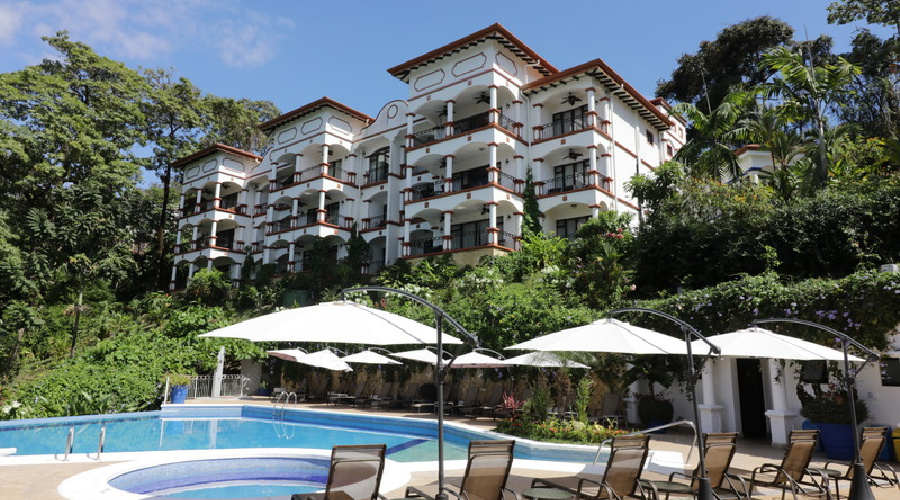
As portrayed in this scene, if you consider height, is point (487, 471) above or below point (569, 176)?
below

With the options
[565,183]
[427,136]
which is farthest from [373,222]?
[565,183]

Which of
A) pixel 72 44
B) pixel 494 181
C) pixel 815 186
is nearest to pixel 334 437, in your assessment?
pixel 494 181

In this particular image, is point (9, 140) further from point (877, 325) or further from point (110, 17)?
point (877, 325)

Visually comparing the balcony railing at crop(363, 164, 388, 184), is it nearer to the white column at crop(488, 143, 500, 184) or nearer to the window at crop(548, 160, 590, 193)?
the white column at crop(488, 143, 500, 184)

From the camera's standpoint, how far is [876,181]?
20.0 meters

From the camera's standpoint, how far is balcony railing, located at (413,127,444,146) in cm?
3412

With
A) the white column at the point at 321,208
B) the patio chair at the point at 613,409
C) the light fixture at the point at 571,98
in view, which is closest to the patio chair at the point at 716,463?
the patio chair at the point at 613,409

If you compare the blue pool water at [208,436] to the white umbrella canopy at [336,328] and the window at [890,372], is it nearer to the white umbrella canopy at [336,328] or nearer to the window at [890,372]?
the white umbrella canopy at [336,328]

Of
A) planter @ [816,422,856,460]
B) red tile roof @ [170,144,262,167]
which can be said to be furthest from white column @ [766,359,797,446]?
red tile roof @ [170,144,262,167]

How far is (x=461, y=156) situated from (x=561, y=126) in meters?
5.86

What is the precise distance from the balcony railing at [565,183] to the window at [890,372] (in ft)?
59.6

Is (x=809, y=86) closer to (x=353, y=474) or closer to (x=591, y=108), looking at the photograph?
(x=591, y=108)

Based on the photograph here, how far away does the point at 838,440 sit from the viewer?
11.7 metres

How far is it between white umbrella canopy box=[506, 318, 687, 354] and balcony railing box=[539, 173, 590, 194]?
2143 centimetres
